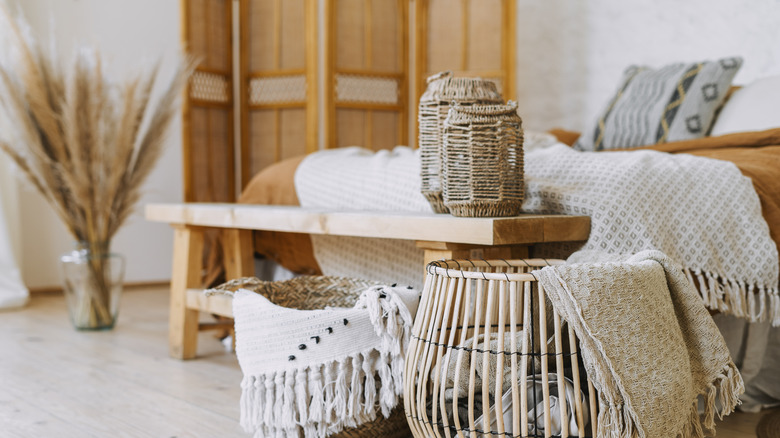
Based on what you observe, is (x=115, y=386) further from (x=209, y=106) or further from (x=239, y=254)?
(x=209, y=106)

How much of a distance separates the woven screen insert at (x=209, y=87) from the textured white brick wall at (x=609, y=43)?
5.50ft

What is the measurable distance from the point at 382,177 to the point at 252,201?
0.69 meters

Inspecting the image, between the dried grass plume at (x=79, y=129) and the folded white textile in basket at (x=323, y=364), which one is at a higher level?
the dried grass plume at (x=79, y=129)

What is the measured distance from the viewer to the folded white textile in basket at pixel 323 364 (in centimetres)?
134

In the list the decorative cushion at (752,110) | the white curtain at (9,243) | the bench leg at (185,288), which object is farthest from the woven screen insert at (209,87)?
the decorative cushion at (752,110)

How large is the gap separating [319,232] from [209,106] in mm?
2139

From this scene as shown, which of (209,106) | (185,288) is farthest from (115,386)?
(209,106)

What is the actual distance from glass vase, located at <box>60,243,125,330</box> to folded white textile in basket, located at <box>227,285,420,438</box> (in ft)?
5.42

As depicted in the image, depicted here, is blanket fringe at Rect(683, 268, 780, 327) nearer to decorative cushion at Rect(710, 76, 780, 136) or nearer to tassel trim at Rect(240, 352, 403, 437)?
tassel trim at Rect(240, 352, 403, 437)

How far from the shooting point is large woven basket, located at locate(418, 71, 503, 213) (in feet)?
5.22

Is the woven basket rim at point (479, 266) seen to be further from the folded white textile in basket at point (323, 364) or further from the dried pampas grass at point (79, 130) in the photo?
the dried pampas grass at point (79, 130)

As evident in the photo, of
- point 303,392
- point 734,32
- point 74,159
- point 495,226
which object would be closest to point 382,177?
point 495,226

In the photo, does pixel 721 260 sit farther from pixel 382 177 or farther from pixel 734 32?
pixel 734 32

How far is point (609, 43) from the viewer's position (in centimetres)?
394
